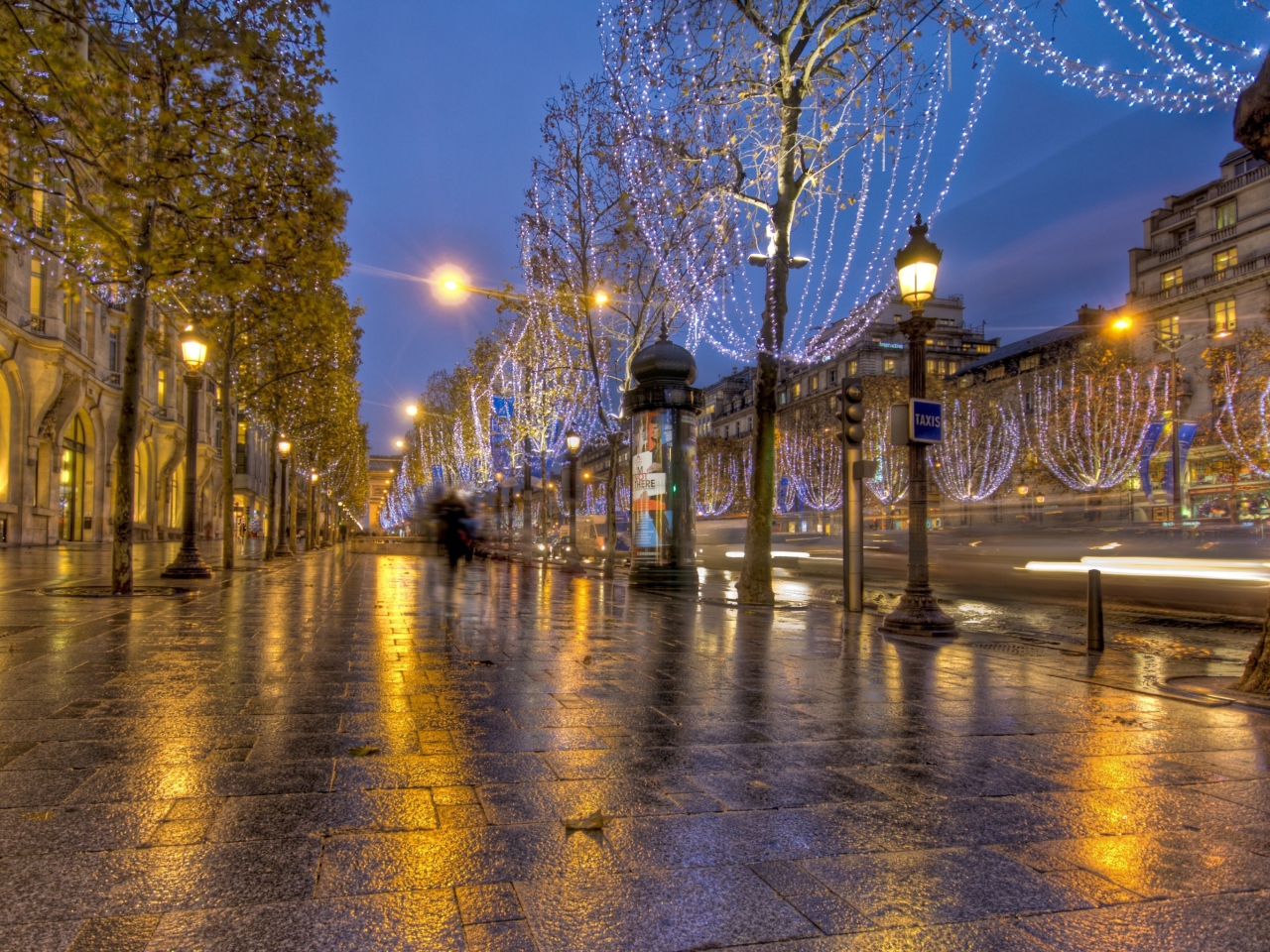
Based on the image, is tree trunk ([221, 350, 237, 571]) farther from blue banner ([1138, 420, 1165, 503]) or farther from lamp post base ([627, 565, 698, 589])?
blue banner ([1138, 420, 1165, 503])

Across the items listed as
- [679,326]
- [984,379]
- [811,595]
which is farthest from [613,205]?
[984,379]

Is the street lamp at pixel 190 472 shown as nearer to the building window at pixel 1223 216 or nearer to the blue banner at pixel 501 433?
the blue banner at pixel 501 433

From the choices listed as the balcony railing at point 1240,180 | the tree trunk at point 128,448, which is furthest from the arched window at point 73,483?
the balcony railing at point 1240,180

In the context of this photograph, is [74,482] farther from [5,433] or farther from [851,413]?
[851,413]

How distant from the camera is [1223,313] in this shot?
1844 inches

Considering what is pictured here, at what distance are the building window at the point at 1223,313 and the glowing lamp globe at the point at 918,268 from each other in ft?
144

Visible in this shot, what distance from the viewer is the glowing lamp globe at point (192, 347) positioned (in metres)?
17.8

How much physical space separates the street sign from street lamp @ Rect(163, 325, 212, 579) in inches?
559

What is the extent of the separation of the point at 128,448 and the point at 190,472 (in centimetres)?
453

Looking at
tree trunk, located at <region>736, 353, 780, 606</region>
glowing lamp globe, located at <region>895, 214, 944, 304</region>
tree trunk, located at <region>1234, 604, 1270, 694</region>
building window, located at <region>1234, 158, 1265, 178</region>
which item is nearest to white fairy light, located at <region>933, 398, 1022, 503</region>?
building window, located at <region>1234, 158, 1265, 178</region>

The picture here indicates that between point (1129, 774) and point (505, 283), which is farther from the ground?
point (505, 283)

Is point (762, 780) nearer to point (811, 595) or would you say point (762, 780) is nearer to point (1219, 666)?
point (1219, 666)

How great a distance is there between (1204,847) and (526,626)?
26.0 ft

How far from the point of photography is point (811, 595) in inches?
659
